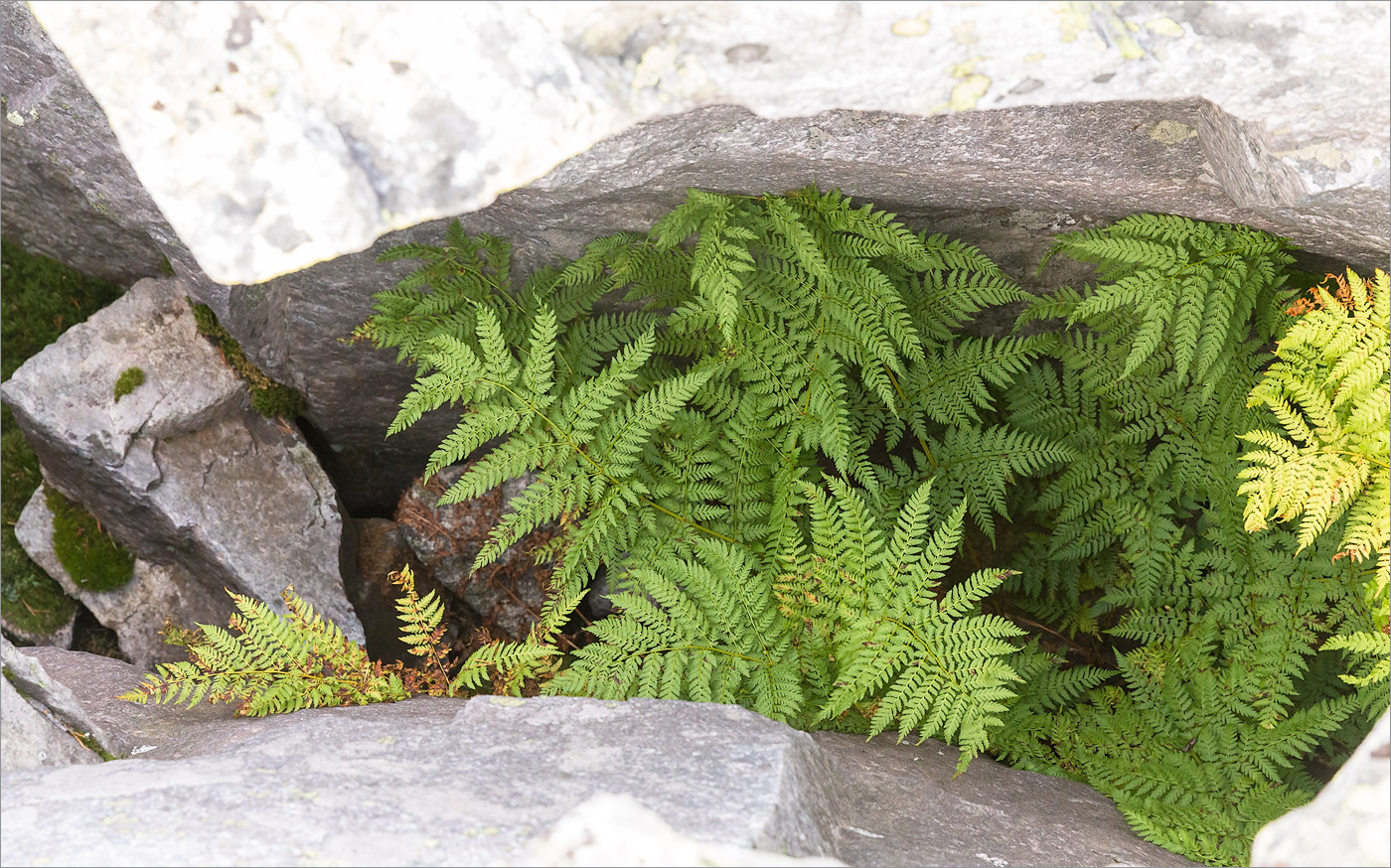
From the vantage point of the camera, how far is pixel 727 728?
116 inches

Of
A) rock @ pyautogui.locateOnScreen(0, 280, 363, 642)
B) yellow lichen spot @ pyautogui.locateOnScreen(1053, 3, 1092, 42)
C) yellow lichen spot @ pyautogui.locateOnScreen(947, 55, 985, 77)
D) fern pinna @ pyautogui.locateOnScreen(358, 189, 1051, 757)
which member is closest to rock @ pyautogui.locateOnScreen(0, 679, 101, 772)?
fern pinna @ pyautogui.locateOnScreen(358, 189, 1051, 757)

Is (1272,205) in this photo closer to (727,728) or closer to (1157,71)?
(1157,71)

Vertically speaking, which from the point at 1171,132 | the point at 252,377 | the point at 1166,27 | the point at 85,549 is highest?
the point at 1166,27

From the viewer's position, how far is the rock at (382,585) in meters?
5.12

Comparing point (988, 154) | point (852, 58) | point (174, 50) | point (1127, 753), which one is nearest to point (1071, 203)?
point (988, 154)

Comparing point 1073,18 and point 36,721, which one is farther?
point 36,721

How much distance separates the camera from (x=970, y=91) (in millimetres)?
2576

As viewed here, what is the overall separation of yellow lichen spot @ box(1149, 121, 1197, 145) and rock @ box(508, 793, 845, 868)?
2.98 meters

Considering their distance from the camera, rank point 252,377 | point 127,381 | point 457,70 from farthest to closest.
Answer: point 252,377 → point 127,381 → point 457,70

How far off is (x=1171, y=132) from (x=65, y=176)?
504cm

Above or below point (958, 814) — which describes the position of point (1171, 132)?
above

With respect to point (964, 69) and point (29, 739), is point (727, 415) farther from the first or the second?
point (29, 739)

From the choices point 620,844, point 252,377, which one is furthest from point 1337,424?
point 252,377

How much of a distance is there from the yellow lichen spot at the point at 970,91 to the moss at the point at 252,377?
4.09 meters
